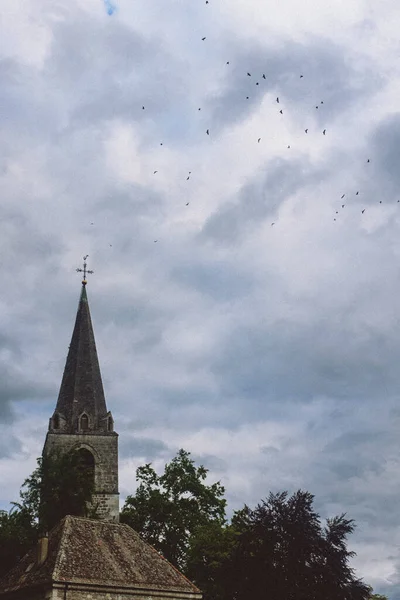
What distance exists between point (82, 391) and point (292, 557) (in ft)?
109

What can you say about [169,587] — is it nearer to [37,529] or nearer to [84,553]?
[84,553]

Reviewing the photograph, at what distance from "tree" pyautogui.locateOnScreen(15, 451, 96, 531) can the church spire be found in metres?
10.6

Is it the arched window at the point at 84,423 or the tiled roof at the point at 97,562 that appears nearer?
the tiled roof at the point at 97,562

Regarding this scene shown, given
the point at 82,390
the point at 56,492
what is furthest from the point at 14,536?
the point at 82,390

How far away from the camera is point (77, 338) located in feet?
229

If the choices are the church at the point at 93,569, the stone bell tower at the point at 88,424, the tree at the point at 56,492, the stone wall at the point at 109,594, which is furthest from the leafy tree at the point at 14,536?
the stone wall at the point at 109,594

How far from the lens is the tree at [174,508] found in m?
55.9

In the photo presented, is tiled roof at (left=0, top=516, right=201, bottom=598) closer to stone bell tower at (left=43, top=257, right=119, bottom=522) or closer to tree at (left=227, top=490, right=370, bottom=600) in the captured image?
tree at (left=227, top=490, right=370, bottom=600)

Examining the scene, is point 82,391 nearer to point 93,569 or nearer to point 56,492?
point 56,492

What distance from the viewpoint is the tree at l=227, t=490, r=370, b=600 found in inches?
1400

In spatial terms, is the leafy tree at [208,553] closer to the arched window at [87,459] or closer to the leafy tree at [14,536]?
the leafy tree at [14,536]

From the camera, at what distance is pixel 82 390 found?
65.7 meters

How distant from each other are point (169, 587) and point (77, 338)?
Result: 40885 mm

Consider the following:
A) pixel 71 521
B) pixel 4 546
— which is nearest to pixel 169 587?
pixel 71 521
